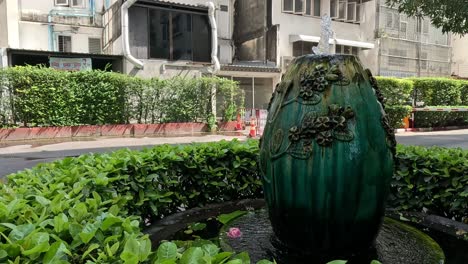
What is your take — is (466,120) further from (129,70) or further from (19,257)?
(19,257)

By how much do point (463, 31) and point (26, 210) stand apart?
6301mm

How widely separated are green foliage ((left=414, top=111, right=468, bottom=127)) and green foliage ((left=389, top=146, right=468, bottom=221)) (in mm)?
21274

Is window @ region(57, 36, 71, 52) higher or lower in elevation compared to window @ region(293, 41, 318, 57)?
lower

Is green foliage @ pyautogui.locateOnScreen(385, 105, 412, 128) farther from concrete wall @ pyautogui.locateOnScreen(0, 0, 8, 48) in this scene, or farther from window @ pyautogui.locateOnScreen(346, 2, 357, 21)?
concrete wall @ pyautogui.locateOnScreen(0, 0, 8, 48)

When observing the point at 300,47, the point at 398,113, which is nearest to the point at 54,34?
the point at 300,47

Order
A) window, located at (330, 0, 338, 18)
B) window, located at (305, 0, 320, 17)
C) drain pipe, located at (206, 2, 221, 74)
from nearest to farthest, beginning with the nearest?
drain pipe, located at (206, 2, 221, 74)
window, located at (305, 0, 320, 17)
window, located at (330, 0, 338, 18)

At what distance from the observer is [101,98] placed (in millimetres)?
17766

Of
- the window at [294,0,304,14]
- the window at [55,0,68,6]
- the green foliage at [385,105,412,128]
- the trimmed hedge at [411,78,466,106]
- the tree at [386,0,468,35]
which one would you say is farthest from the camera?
the window at [294,0,304,14]

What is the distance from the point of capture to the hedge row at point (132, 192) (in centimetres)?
181

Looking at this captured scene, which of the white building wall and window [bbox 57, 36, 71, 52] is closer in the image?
the white building wall

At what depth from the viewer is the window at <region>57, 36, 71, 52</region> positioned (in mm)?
20797

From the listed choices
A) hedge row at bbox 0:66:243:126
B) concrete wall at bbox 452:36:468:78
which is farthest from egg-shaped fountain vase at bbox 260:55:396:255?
concrete wall at bbox 452:36:468:78

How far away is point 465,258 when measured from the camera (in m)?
3.10

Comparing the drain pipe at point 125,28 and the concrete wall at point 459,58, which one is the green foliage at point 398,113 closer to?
the drain pipe at point 125,28
